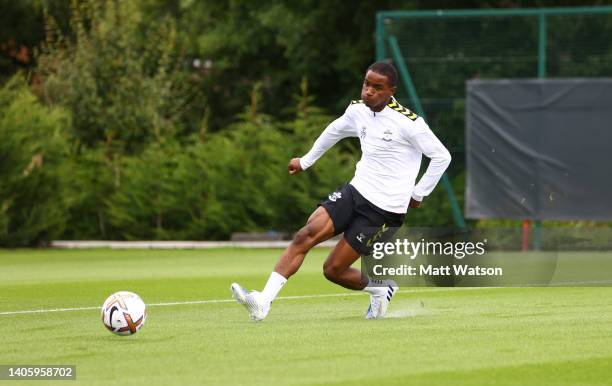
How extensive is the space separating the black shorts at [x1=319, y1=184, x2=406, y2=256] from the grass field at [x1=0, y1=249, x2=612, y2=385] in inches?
29.6

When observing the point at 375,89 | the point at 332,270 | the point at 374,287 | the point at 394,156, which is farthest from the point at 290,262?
the point at 375,89

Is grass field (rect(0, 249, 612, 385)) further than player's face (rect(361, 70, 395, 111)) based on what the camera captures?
No

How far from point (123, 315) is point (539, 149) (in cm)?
1606

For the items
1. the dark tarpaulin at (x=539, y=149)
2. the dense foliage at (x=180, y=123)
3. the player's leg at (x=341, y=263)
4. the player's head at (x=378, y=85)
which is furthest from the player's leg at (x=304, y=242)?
the dense foliage at (x=180, y=123)

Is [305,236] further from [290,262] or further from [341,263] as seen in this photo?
[341,263]

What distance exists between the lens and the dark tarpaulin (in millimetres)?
25719

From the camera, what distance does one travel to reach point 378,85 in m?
12.4

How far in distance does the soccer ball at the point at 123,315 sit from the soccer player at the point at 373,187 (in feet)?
4.30

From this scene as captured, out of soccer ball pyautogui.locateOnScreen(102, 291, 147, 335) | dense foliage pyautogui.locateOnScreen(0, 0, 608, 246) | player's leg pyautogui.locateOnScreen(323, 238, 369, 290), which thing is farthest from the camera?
dense foliage pyautogui.locateOnScreen(0, 0, 608, 246)

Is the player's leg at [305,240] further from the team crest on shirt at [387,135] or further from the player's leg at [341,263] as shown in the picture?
the team crest on shirt at [387,135]

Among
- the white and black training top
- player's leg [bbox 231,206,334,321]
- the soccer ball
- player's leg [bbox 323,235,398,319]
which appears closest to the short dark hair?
the white and black training top

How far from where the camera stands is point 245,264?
75.5ft

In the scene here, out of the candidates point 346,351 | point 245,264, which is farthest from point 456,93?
point 346,351

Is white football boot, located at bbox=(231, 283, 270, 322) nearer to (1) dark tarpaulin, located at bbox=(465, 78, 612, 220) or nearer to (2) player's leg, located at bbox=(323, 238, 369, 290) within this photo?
(2) player's leg, located at bbox=(323, 238, 369, 290)
